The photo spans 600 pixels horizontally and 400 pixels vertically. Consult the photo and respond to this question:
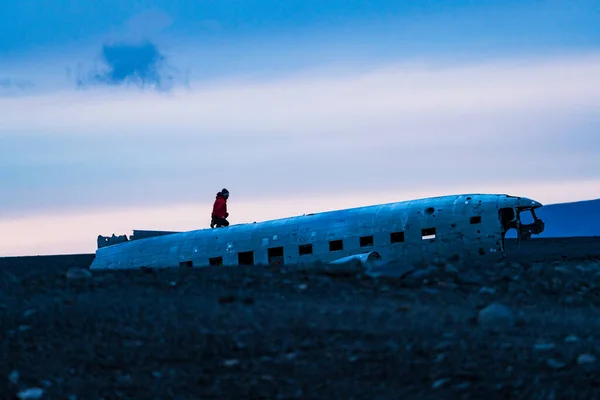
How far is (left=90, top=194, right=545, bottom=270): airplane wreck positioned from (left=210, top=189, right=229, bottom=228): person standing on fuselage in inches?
114

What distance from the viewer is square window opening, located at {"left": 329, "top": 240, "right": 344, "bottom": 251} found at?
37.2m

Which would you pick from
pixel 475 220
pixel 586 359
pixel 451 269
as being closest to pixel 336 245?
pixel 475 220

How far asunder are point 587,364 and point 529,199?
2912 cm

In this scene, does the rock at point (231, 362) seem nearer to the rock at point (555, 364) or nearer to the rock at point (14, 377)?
the rock at point (14, 377)

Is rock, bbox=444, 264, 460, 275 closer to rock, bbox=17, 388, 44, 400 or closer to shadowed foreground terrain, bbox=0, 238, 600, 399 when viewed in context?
shadowed foreground terrain, bbox=0, 238, 600, 399

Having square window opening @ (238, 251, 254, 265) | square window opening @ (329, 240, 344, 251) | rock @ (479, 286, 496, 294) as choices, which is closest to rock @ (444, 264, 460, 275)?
rock @ (479, 286, 496, 294)

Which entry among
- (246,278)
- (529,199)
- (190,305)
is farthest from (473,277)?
(529,199)

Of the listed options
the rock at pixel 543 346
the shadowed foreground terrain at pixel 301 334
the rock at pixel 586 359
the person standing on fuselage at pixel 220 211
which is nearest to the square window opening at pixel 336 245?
the person standing on fuselage at pixel 220 211

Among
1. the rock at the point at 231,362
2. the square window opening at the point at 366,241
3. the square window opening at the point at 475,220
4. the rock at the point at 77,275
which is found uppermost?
the square window opening at the point at 475,220

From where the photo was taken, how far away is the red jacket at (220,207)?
143ft

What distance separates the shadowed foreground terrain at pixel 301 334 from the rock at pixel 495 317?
0.02m

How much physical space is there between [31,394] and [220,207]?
116ft

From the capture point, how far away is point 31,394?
855cm

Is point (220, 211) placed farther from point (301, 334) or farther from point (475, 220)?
point (301, 334)
